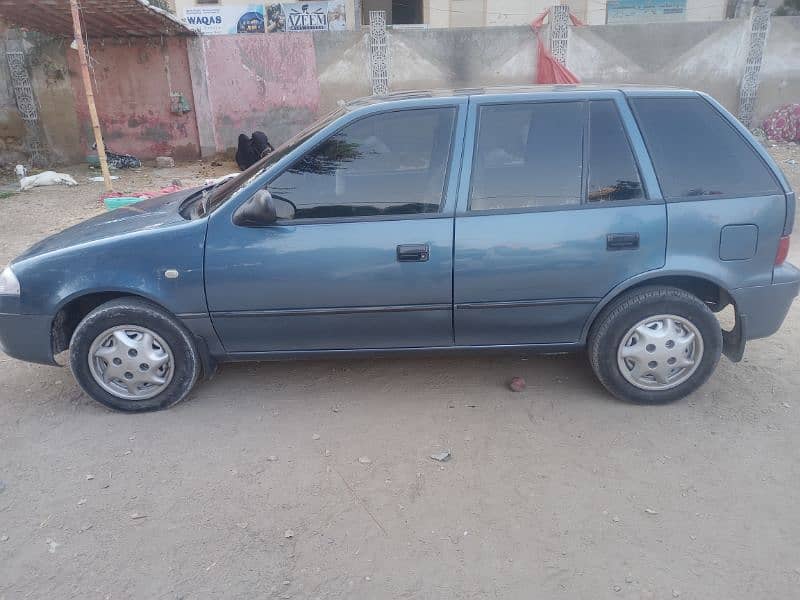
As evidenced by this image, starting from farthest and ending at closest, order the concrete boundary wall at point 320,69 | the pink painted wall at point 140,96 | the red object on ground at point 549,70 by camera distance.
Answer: the pink painted wall at point 140,96 → the concrete boundary wall at point 320,69 → the red object on ground at point 549,70

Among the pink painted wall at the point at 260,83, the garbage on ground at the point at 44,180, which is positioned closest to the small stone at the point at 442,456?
the garbage on ground at the point at 44,180

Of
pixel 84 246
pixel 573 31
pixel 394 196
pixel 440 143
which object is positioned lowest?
pixel 84 246

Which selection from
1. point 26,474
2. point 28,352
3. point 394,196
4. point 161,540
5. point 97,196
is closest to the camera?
point 161,540

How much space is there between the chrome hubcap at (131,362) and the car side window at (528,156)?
6.29 ft

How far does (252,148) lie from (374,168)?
811 centimetres

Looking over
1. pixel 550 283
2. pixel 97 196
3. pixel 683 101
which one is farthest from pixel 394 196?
pixel 97 196

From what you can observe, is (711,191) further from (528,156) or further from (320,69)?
(320,69)

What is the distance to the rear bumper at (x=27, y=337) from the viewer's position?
11.5 ft

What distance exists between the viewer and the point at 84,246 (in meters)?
3.43

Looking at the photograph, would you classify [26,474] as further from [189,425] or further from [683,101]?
[683,101]

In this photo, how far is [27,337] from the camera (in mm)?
3533

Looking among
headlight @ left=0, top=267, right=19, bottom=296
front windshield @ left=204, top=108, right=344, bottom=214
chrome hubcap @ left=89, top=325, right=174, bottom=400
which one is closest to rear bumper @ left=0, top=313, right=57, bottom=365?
headlight @ left=0, top=267, right=19, bottom=296

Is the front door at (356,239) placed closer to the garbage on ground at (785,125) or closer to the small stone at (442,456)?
the small stone at (442,456)

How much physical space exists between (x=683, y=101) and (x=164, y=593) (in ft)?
11.3
